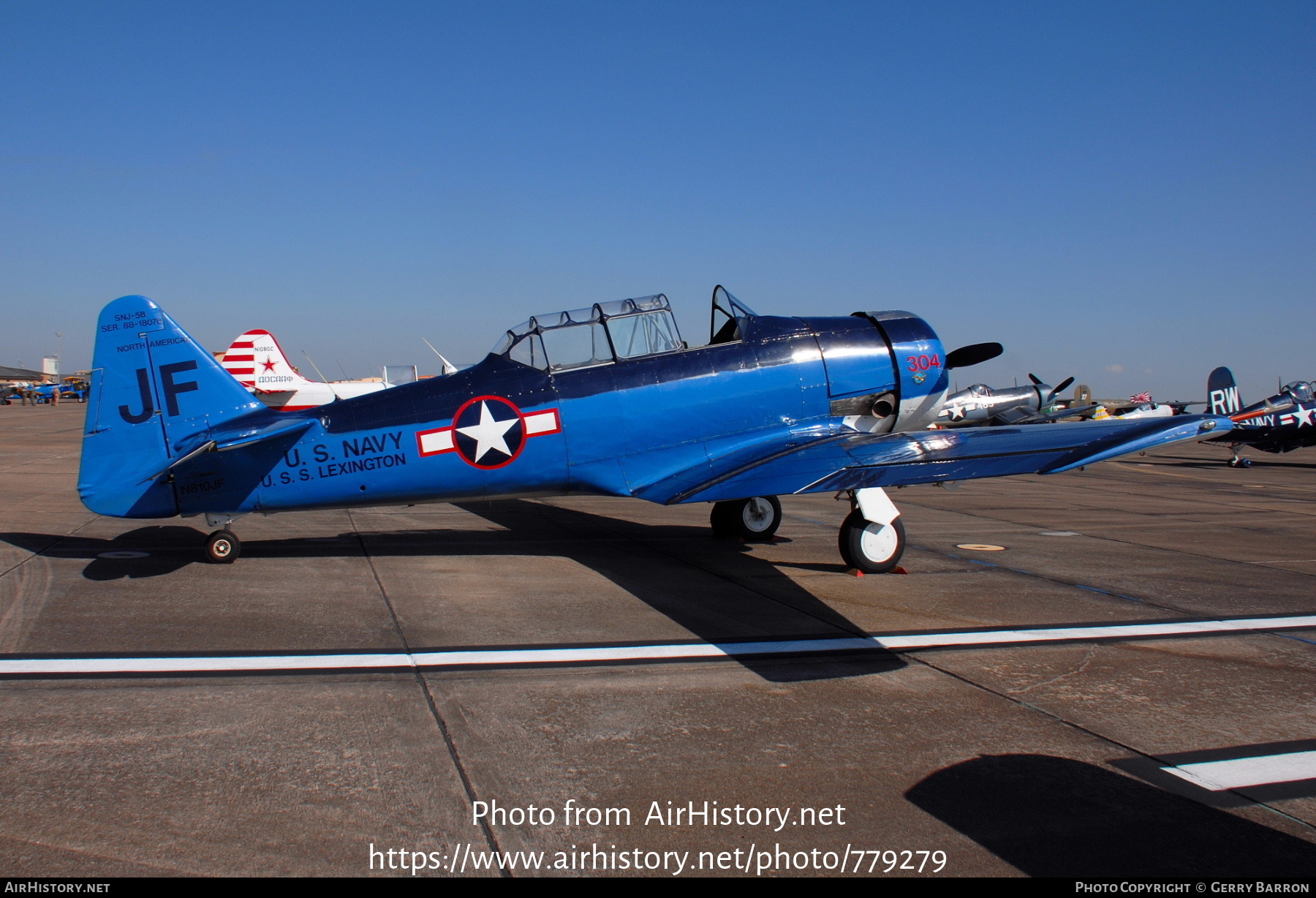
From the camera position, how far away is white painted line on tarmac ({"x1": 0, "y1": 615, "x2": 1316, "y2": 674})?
521cm

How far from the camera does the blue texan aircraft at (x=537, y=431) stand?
7691 mm

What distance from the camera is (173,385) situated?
7.95 m

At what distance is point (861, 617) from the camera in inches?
265

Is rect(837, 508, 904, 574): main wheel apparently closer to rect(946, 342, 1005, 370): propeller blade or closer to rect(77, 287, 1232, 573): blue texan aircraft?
rect(77, 287, 1232, 573): blue texan aircraft

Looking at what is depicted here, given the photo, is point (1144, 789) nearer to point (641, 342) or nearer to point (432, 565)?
point (641, 342)

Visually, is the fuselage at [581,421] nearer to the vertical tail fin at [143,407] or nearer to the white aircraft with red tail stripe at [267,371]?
the vertical tail fin at [143,407]

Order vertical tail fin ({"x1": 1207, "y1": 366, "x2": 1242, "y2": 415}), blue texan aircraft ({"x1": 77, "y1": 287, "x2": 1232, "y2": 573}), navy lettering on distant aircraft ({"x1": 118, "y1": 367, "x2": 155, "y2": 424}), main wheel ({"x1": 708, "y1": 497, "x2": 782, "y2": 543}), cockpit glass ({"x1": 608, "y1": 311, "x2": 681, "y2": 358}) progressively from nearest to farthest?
1. blue texan aircraft ({"x1": 77, "y1": 287, "x2": 1232, "y2": 573})
2. navy lettering on distant aircraft ({"x1": 118, "y1": 367, "x2": 155, "y2": 424})
3. cockpit glass ({"x1": 608, "y1": 311, "x2": 681, "y2": 358})
4. main wheel ({"x1": 708, "y1": 497, "x2": 782, "y2": 543})
5. vertical tail fin ({"x1": 1207, "y1": 366, "x2": 1242, "y2": 415})

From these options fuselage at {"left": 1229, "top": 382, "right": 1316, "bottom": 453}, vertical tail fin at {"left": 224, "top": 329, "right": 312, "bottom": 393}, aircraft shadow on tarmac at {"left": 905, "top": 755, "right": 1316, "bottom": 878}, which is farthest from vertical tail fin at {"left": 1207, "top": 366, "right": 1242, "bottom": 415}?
vertical tail fin at {"left": 224, "top": 329, "right": 312, "bottom": 393}

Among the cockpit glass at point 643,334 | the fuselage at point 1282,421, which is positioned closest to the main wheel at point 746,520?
the cockpit glass at point 643,334

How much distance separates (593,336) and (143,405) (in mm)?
4385

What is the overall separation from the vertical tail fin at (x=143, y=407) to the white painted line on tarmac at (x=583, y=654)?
2674 millimetres

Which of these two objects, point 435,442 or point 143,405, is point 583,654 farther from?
point 143,405

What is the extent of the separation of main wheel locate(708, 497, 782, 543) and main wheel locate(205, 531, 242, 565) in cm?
542

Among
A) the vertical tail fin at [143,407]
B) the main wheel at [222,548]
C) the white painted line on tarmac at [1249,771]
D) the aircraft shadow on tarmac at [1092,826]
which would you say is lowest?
the white painted line on tarmac at [1249,771]
